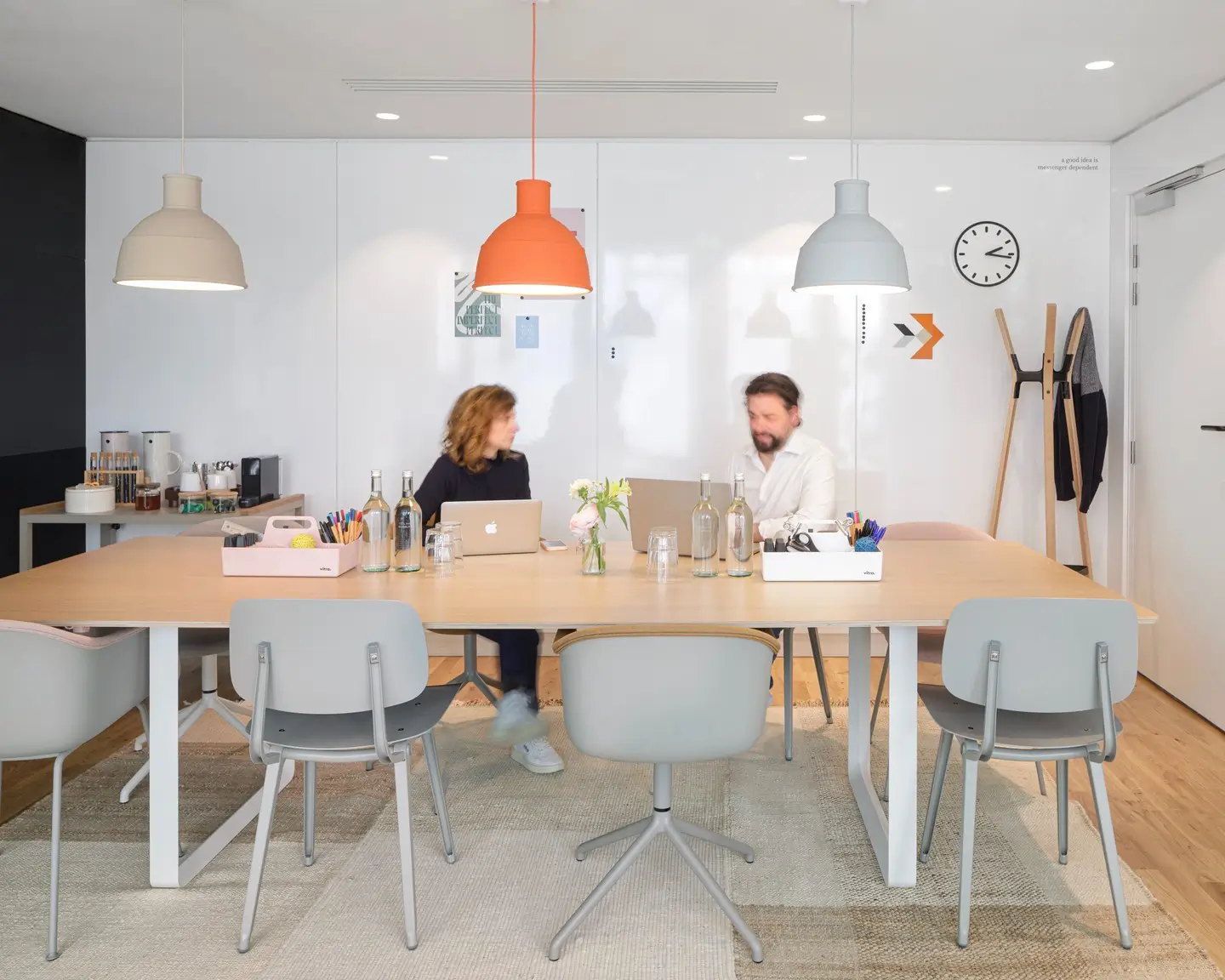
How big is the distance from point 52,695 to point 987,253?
465 cm

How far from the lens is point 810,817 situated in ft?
11.2

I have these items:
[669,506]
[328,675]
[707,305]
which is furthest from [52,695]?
[707,305]

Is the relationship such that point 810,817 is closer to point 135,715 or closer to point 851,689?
point 851,689

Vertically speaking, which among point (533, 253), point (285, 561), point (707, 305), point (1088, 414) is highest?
point (707, 305)

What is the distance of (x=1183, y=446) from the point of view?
15.4ft

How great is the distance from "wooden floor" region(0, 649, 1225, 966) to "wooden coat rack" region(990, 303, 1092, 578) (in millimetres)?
849

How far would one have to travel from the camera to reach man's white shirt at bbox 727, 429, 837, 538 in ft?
13.3

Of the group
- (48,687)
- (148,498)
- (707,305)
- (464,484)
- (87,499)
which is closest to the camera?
(48,687)

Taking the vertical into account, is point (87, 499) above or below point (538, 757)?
above

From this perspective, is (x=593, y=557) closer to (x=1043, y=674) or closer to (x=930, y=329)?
(x=1043, y=674)

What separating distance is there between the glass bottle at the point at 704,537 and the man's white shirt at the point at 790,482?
0.71 m

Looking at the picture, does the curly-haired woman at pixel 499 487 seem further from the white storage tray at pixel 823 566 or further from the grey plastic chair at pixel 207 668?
the white storage tray at pixel 823 566

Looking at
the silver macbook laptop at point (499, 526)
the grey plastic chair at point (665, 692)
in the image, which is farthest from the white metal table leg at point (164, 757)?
the grey plastic chair at point (665, 692)

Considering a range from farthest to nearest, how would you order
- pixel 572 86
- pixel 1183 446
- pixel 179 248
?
pixel 1183 446 < pixel 572 86 < pixel 179 248
